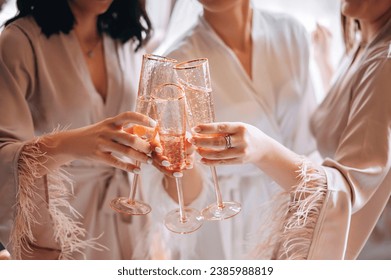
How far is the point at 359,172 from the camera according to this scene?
1.15 metres

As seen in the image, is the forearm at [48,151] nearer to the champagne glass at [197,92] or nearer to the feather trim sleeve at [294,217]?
the champagne glass at [197,92]

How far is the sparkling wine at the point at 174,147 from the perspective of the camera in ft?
3.30

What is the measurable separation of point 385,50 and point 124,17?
57 cm

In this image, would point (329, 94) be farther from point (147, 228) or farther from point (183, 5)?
point (147, 228)

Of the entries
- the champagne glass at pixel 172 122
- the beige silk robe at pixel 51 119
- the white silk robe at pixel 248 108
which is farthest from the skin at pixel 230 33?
the champagne glass at pixel 172 122

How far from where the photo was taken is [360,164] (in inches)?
45.4

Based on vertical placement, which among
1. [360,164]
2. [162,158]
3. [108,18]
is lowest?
[360,164]

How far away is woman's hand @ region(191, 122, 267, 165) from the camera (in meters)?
1.00

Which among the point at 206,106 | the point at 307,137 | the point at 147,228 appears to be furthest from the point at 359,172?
the point at 147,228

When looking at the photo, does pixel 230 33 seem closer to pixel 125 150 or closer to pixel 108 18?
pixel 108 18

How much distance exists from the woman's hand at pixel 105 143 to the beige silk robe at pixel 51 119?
0.05 m

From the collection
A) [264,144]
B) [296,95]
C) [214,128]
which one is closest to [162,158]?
[214,128]

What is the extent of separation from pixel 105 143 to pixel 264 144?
314mm

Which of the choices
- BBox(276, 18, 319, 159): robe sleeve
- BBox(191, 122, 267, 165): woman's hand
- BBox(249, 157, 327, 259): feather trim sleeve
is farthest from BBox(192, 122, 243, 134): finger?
BBox(276, 18, 319, 159): robe sleeve
